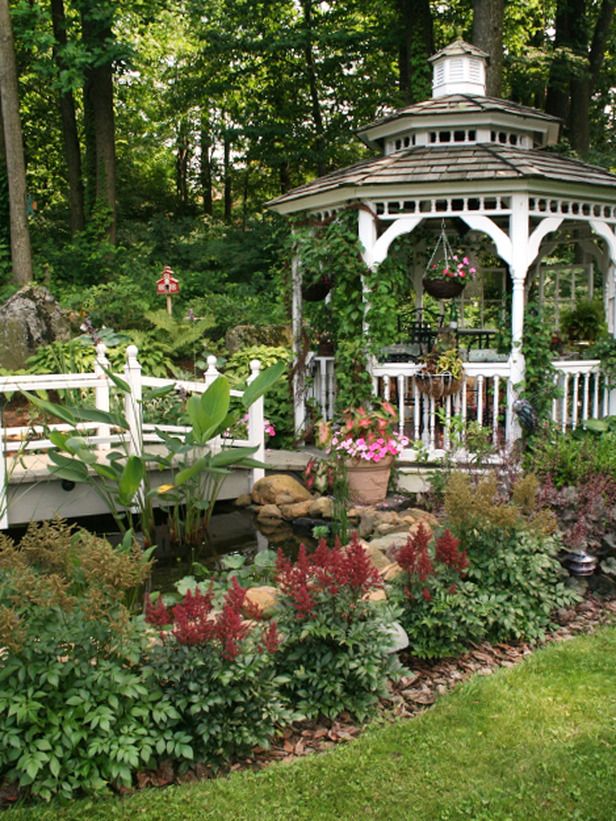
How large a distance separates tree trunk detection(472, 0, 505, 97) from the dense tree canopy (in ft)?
0.09

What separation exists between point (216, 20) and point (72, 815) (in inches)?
708

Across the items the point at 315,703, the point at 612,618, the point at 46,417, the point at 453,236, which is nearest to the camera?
the point at 315,703

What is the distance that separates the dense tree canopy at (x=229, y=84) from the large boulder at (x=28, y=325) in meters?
2.61

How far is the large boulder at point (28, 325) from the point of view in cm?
1060

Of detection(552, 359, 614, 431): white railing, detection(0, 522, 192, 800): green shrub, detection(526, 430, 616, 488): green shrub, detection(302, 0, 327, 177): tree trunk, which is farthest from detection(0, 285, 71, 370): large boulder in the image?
detection(302, 0, 327, 177): tree trunk

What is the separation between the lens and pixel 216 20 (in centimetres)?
1788

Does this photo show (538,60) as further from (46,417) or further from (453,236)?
(46,417)

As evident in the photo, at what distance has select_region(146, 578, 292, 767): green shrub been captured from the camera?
10.9 feet

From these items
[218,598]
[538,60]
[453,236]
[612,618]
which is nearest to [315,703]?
[218,598]

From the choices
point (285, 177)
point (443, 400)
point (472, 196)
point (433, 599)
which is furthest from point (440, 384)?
point (285, 177)

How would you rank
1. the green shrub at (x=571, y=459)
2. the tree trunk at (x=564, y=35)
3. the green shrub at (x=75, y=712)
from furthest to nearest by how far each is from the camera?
the tree trunk at (x=564, y=35) → the green shrub at (x=571, y=459) → the green shrub at (x=75, y=712)

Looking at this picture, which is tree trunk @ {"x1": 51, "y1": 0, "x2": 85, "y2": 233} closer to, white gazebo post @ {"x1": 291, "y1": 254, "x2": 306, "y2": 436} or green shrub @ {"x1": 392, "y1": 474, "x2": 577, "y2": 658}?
white gazebo post @ {"x1": 291, "y1": 254, "x2": 306, "y2": 436}

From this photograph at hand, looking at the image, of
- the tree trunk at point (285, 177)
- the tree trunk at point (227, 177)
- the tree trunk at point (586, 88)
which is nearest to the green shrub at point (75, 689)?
the tree trunk at point (586, 88)

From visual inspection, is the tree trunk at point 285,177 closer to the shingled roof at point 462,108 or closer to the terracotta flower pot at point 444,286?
the shingled roof at point 462,108
